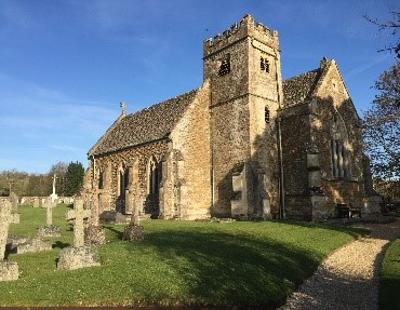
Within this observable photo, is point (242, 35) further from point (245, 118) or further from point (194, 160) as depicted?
point (194, 160)

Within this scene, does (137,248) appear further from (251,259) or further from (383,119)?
(383,119)

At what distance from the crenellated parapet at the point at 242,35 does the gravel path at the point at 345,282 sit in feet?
62.0

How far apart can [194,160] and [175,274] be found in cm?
2021

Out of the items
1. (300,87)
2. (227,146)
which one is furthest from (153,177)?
(300,87)

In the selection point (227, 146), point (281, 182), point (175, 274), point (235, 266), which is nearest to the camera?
point (175, 274)

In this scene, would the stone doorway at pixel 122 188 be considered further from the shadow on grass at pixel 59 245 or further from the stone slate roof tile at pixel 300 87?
the shadow on grass at pixel 59 245

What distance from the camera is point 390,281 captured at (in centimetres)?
1083

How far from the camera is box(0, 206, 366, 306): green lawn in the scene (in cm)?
866

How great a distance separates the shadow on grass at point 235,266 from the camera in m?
9.14

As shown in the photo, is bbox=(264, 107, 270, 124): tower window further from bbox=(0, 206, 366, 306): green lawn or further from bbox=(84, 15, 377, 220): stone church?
bbox=(0, 206, 366, 306): green lawn

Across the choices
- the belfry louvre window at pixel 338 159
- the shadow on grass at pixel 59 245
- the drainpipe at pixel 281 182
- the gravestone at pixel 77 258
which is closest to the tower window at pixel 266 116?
the drainpipe at pixel 281 182

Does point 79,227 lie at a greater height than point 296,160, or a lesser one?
lesser

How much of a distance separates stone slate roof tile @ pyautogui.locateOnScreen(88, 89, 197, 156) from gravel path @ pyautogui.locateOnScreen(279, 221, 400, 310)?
17.6 meters

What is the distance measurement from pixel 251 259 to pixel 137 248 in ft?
13.1
